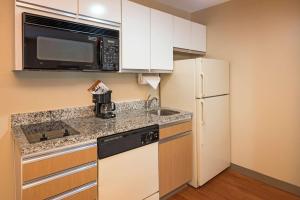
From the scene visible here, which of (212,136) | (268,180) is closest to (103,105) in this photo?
(212,136)

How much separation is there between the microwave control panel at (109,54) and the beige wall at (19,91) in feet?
1.17

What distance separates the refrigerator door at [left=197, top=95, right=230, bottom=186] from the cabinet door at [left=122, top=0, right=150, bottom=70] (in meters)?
0.87

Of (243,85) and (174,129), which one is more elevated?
(243,85)

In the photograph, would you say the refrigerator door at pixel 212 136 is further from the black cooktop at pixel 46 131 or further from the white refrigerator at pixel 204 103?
the black cooktop at pixel 46 131

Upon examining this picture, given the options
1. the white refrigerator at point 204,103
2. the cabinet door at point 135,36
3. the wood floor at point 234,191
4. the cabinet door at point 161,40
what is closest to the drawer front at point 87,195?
the wood floor at point 234,191

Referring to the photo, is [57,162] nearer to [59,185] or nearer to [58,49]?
[59,185]

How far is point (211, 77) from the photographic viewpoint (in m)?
2.44

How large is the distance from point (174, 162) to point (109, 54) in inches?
53.8

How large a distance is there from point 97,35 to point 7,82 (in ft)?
2.89

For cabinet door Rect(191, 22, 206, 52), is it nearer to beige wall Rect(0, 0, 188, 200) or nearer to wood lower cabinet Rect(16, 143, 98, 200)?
beige wall Rect(0, 0, 188, 200)

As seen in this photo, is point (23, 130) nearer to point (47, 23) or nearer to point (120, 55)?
point (47, 23)

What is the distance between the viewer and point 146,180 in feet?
6.15

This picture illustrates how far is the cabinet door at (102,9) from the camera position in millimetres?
1727

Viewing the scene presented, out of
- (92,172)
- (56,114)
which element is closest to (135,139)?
(92,172)
